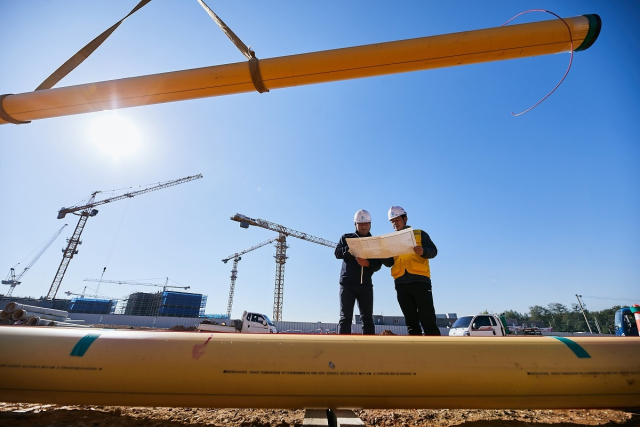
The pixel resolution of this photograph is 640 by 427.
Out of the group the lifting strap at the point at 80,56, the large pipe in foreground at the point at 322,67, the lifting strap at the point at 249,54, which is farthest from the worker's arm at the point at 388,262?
the lifting strap at the point at 80,56

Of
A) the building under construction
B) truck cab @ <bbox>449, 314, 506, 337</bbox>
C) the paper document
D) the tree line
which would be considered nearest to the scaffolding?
the building under construction

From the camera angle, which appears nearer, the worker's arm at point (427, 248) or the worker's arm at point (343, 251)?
the worker's arm at point (427, 248)

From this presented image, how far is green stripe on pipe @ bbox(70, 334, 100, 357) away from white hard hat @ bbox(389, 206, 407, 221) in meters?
2.87

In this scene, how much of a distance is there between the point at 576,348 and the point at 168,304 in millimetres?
49504

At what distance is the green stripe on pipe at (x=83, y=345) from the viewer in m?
1.74

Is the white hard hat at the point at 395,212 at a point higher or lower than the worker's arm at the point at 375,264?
higher

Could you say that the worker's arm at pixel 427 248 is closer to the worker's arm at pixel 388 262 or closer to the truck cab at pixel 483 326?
the worker's arm at pixel 388 262

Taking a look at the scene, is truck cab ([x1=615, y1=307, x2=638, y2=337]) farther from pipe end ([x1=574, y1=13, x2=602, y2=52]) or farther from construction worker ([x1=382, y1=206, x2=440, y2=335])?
pipe end ([x1=574, y1=13, x2=602, y2=52])

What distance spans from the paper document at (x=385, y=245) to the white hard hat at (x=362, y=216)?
56cm

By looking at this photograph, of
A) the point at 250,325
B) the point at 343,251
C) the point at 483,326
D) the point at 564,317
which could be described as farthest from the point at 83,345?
the point at 564,317

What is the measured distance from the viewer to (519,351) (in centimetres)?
176

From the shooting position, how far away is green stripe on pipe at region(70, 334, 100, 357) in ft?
5.72

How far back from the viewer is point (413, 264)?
9.92ft

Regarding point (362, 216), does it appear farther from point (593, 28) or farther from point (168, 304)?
point (168, 304)
